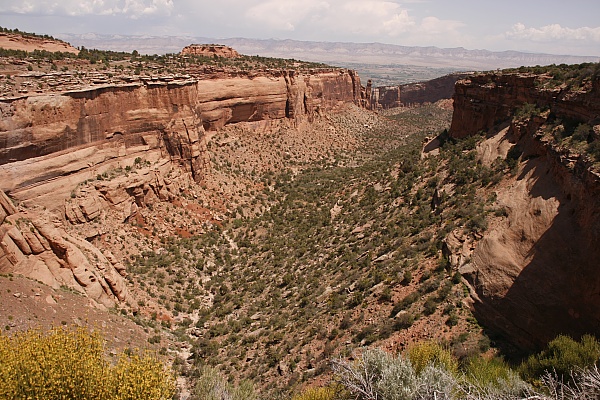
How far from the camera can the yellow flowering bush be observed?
9031mm

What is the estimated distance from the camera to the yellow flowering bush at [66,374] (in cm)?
903

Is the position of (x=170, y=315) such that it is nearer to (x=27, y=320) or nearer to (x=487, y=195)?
(x=27, y=320)

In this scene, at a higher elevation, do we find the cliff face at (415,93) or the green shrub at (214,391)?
the cliff face at (415,93)

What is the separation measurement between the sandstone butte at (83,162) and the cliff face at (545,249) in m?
17.1

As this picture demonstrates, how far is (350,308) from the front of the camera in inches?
679

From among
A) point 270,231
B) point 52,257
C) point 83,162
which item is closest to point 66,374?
point 52,257

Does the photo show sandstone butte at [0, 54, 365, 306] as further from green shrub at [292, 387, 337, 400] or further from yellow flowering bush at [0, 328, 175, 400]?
green shrub at [292, 387, 337, 400]

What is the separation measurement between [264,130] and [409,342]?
128 ft

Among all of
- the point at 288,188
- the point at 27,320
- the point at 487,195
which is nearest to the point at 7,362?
the point at 27,320

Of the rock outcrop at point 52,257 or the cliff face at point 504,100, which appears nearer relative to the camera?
the rock outcrop at point 52,257

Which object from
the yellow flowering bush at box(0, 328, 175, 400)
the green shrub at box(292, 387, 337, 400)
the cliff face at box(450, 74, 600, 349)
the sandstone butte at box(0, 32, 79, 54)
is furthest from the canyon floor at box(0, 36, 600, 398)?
the sandstone butte at box(0, 32, 79, 54)

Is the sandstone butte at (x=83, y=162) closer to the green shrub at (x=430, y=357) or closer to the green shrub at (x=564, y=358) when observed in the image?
the green shrub at (x=430, y=357)

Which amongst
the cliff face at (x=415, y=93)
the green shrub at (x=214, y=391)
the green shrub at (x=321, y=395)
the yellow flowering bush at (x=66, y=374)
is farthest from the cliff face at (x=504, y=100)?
the cliff face at (x=415, y=93)

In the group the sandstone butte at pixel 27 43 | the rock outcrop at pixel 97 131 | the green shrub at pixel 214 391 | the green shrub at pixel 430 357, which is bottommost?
the green shrub at pixel 214 391
